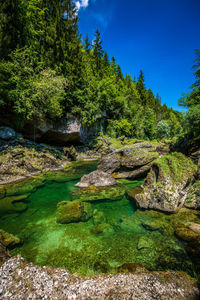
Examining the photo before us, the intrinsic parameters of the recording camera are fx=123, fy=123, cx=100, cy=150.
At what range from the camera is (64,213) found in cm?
570

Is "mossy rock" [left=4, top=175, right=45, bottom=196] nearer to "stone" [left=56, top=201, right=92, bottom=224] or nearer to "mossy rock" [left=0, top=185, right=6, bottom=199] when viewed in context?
"mossy rock" [left=0, top=185, right=6, bottom=199]

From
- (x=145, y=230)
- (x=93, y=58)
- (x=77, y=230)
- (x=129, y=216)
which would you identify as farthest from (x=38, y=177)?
(x=93, y=58)

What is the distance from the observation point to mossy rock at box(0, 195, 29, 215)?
6.07 m

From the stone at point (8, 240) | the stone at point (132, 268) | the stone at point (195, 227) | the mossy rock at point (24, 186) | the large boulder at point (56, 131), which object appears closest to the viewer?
the stone at point (132, 268)

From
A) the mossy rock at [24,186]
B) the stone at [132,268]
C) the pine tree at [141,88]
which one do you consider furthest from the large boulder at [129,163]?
the pine tree at [141,88]

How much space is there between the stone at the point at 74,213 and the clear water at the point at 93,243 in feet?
0.68

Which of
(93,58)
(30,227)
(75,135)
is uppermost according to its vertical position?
(93,58)

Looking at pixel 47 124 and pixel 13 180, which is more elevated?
pixel 47 124

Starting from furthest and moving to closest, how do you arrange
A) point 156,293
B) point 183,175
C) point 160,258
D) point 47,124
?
point 47,124
point 183,175
point 160,258
point 156,293

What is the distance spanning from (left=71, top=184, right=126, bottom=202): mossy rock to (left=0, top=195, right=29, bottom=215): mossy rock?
105 inches

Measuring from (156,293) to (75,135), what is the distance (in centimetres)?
1993

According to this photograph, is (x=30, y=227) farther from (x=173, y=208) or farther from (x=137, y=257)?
(x=173, y=208)

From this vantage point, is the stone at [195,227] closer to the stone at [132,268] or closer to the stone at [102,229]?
the stone at [132,268]

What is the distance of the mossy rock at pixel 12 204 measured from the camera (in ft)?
19.9
